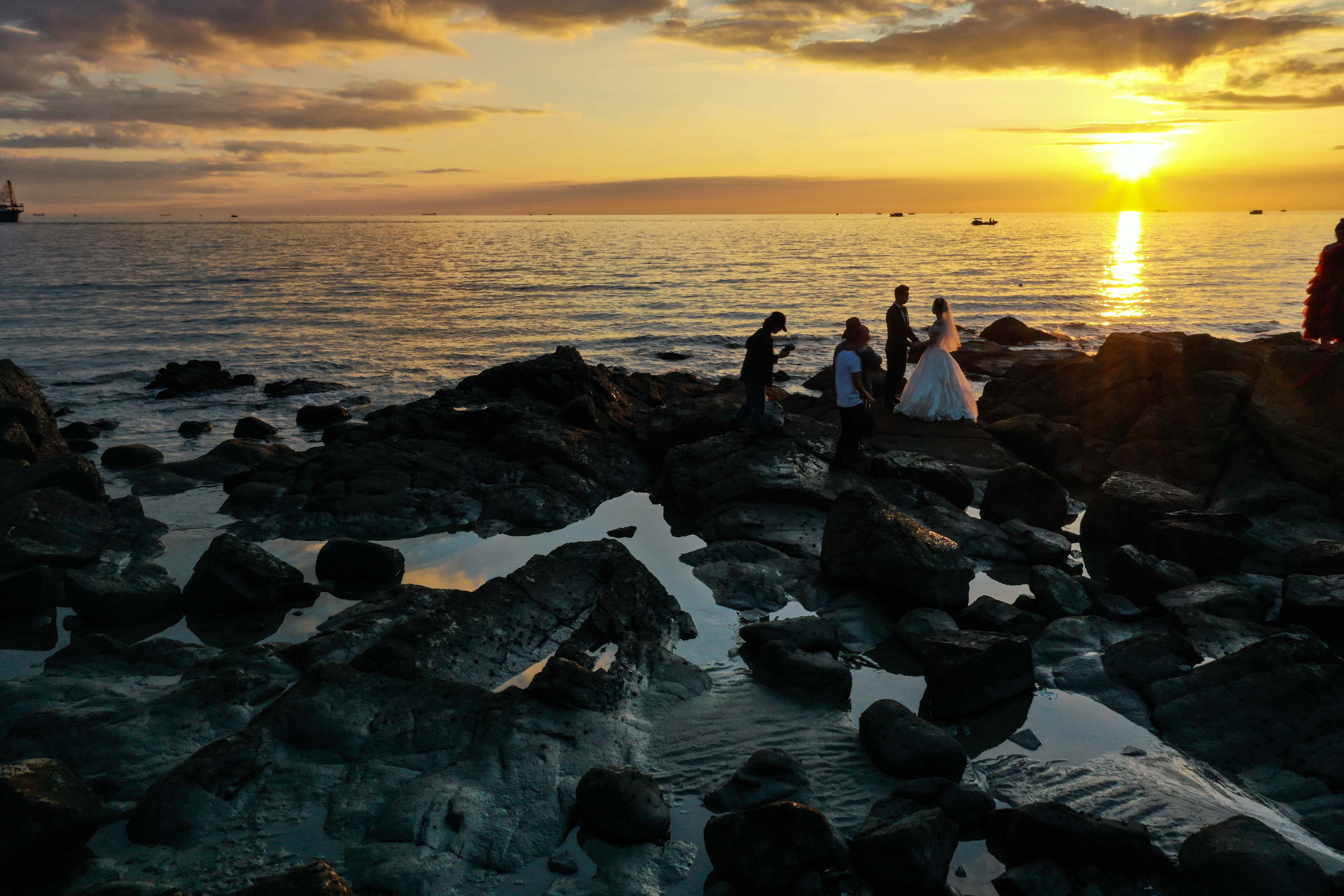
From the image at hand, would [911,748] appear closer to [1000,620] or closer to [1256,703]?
[1000,620]

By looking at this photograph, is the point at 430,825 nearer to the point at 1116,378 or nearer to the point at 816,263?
the point at 1116,378

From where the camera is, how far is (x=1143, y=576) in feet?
27.9

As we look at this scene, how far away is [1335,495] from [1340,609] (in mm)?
4303

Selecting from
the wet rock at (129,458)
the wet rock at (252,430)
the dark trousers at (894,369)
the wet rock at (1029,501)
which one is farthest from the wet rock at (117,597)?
the dark trousers at (894,369)

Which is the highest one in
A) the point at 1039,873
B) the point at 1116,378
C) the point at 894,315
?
the point at 894,315

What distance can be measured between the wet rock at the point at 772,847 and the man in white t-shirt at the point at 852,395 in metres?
7.60

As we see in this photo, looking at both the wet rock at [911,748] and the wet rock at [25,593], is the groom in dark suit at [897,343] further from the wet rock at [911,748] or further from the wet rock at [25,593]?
the wet rock at [25,593]

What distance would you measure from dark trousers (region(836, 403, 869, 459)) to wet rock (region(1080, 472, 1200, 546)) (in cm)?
338

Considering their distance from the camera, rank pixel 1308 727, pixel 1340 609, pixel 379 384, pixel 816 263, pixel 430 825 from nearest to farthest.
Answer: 1. pixel 430 825
2. pixel 1308 727
3. pixel 1340 609
4. pixel 379 384
5. pixel 816 263

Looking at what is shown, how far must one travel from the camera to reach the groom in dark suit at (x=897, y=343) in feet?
52.0

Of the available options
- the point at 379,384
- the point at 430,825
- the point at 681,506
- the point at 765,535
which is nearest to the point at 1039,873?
the point at 430,825

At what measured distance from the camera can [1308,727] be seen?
5758mm

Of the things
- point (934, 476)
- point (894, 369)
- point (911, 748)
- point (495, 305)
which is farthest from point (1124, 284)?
point (911, 748)

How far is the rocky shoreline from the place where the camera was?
181 inches
